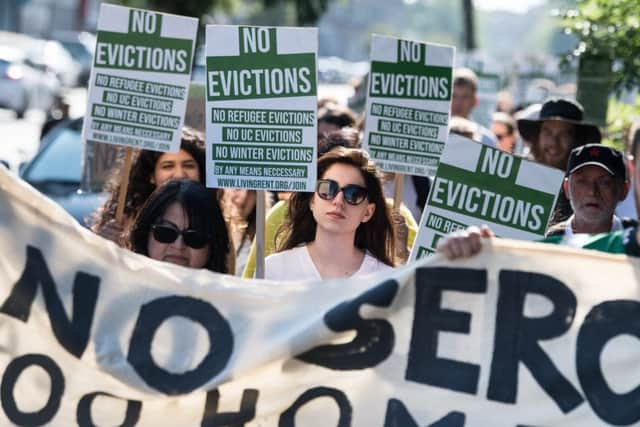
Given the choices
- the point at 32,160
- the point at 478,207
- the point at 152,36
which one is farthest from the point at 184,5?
the point at 478,207

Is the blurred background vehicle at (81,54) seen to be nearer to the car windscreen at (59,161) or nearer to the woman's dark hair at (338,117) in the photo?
the car windscreen at (59,161)

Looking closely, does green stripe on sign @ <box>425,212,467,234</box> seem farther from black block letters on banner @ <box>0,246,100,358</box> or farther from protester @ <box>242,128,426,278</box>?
black block letters on banner @ <box>0,246,100,358</box>

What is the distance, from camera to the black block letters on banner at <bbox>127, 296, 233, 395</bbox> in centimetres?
498

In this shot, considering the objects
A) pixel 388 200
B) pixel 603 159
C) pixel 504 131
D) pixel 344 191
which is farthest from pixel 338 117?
pixel 504 131

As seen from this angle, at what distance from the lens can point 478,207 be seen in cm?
611

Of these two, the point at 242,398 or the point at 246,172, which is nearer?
the point at 242,398

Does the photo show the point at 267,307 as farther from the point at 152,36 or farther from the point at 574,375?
the point at 152,36

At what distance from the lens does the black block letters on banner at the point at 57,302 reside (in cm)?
506

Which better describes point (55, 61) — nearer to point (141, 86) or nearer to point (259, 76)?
point (141, 86)

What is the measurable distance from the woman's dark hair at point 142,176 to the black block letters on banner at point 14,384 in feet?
9.64

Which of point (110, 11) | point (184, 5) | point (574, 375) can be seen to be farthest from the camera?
point (184, 5)

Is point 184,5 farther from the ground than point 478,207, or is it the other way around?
point 184,5

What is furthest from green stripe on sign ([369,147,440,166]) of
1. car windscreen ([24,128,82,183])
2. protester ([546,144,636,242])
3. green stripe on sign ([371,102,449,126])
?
car windscreen ([24,128,82,183])

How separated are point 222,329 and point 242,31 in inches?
80.1
